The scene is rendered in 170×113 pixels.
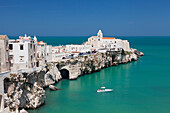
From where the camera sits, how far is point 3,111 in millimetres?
25109

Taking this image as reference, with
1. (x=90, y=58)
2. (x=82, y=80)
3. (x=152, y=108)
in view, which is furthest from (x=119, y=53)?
(x=152, y=108)

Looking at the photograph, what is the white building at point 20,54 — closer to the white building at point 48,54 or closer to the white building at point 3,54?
the white building at point 3,54

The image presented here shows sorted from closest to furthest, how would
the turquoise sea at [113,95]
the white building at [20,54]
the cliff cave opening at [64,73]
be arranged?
the white building at [20,54] → the turquoise sea at [113,95] → the cliff cave opening at [64,73]

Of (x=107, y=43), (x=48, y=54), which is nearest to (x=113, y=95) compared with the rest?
(x=48, y=54)

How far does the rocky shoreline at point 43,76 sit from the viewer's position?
1073 inches

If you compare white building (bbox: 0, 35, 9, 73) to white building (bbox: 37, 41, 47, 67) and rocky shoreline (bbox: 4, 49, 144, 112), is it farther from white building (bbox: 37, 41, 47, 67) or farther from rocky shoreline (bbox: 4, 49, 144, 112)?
white building (bbox: 37, 41, 47, 67)

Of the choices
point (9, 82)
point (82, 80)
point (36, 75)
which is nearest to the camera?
point (9, 82)

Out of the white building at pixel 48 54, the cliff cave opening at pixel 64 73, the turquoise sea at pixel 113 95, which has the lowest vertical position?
the turquoise sea at pixel 113 95

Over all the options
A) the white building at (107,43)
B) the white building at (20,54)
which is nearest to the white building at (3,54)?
the white building at (20,54)

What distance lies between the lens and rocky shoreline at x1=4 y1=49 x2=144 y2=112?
89.5 ft

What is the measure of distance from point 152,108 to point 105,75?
23.5 metres

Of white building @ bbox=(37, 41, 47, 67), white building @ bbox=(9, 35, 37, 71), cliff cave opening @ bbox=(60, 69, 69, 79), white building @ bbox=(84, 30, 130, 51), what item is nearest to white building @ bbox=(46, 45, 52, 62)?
white building @ bbox=(37, 41, 47, 67)

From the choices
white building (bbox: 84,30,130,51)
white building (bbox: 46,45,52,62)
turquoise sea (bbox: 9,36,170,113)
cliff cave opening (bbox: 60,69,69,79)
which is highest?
white building (bbox: 84,30,130,51)

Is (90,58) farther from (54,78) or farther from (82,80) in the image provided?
(54,78)
